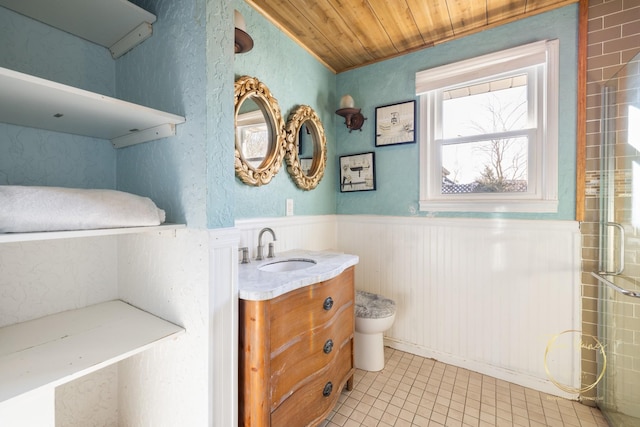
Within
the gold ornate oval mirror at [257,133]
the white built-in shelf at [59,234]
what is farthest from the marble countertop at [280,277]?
the gold ornate oval mirror at [257,133]

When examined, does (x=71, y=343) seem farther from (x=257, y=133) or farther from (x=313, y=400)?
(x=257, y=133)

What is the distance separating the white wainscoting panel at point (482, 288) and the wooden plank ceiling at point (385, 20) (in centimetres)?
133

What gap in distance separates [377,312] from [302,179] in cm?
107

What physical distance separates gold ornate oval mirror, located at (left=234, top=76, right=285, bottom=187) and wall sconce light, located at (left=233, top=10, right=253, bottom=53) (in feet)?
0.61

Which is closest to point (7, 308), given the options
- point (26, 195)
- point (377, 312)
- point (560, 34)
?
point (26, 195)

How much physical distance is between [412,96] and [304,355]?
6.51 ft

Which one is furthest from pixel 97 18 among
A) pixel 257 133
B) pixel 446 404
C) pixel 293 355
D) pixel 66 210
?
pixel 446 404

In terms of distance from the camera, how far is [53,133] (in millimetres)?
1022

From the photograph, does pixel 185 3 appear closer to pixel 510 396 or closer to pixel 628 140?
pixel 628 140

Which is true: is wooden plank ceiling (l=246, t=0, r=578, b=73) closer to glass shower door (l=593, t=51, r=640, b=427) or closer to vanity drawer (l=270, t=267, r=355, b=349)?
glass shower door (l=593, t=51, r=640, b=427)

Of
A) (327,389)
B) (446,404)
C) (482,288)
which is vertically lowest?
(446,404)

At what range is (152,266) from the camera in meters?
1.07

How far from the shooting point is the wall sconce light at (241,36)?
1354 mm

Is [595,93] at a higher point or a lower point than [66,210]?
higher
